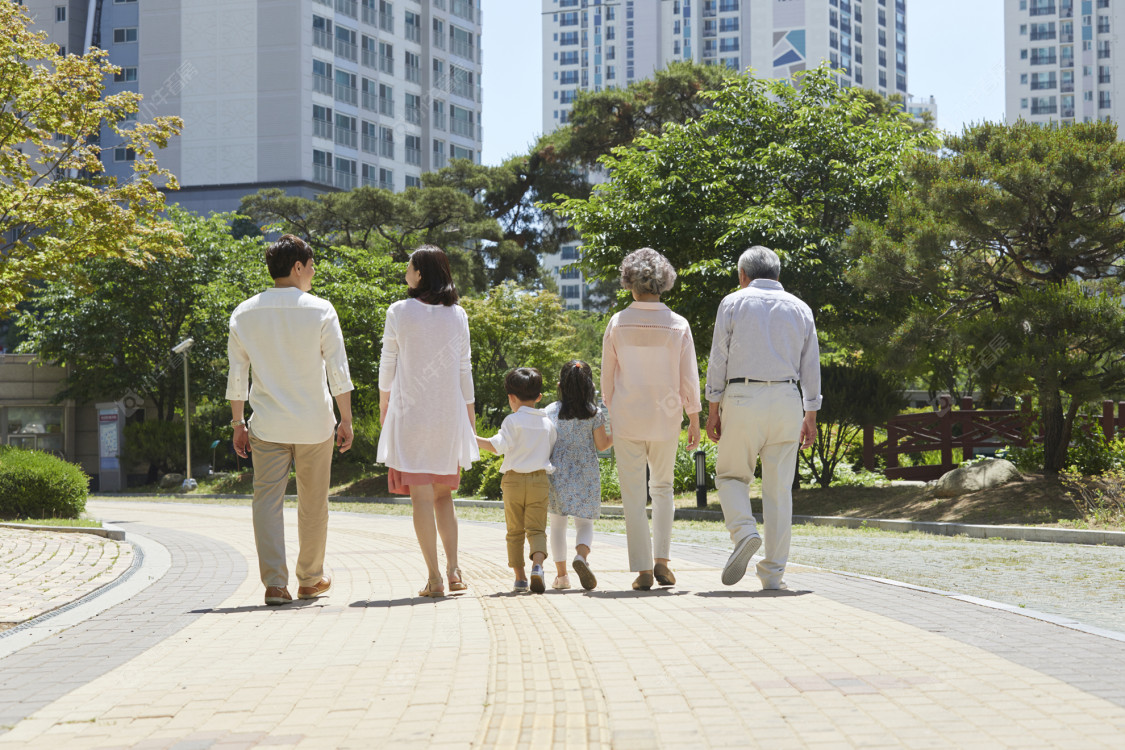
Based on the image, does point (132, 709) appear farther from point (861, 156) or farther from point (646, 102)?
point (646, 102)

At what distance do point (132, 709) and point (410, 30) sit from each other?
3131 inches

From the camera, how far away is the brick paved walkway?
146 inches

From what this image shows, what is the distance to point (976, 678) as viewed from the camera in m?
4.41

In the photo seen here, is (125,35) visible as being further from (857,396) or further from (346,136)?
(857,396)

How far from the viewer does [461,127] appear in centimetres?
8444

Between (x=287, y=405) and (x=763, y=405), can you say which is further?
(x=763, y=405)


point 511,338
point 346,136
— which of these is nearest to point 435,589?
point 511,338

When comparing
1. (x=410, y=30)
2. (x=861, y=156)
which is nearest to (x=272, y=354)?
(x=861, y=156)

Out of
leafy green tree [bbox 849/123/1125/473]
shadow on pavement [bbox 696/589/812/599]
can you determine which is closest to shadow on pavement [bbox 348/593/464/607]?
shadow on pavement [bbox 696/589/812/599]

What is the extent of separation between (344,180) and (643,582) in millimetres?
66379

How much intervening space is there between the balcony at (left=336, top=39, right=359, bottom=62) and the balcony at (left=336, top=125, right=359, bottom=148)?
4585mm

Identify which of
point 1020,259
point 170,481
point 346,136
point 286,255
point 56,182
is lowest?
point 170,481

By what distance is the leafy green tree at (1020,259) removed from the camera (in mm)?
16797

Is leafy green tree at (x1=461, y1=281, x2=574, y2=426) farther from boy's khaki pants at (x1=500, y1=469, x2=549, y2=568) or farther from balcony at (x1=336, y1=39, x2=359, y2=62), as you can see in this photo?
balcony at (x1=336, y1=39, x2=359, y2=62)
